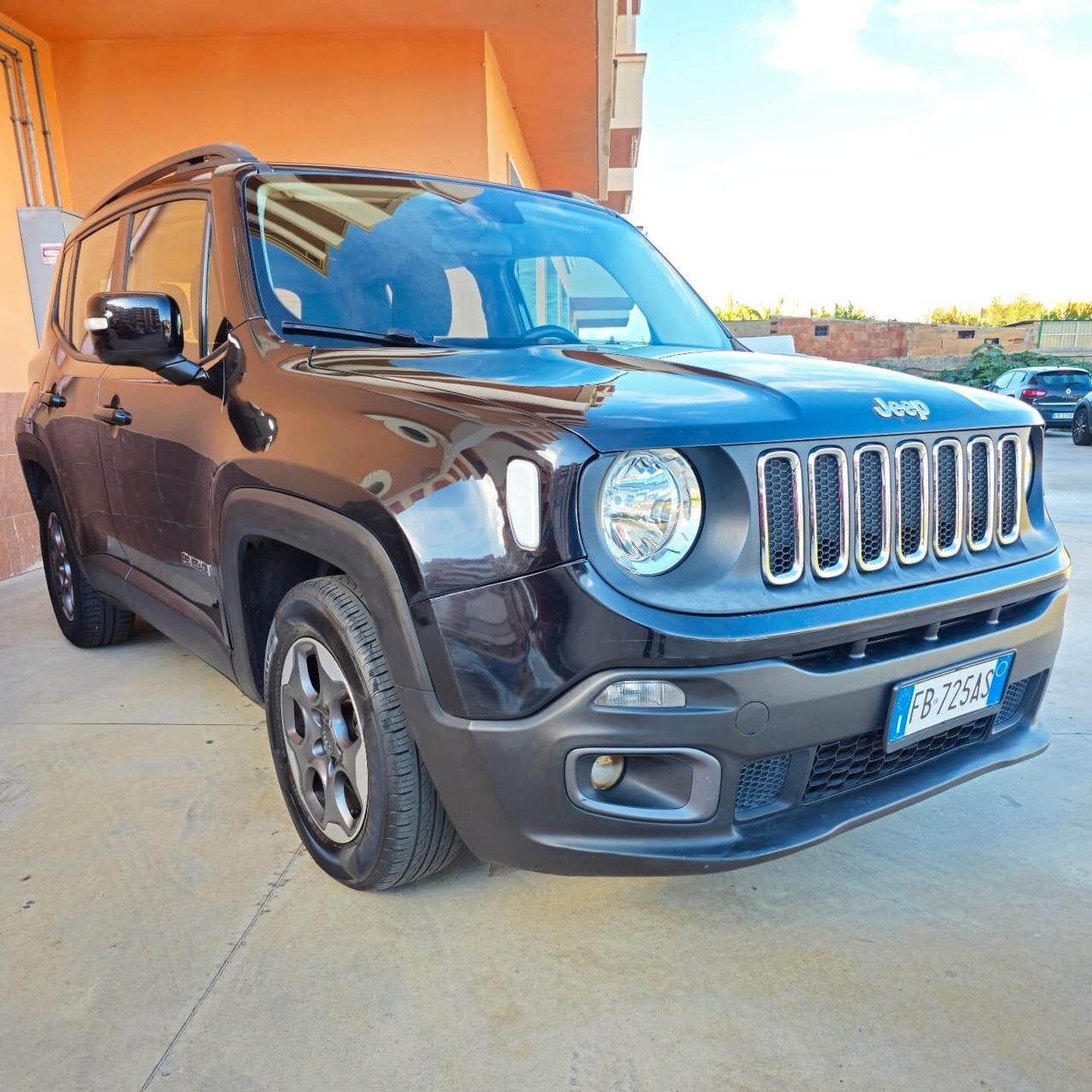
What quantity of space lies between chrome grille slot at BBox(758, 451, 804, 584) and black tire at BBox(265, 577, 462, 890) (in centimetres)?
80

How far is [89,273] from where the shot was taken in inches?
138

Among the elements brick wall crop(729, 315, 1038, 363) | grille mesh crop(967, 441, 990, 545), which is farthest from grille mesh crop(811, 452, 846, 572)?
brick wall crop(729, 315, 1038, 363)

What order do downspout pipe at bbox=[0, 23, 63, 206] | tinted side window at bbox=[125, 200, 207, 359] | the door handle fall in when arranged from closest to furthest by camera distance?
tinted side window at bbox=[125, 200, 207, 359] < the door handle < downspout pipe at bbox=[0, 23, 63, 206]

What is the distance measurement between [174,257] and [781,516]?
216 centimetres

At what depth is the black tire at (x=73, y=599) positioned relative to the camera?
388 cm

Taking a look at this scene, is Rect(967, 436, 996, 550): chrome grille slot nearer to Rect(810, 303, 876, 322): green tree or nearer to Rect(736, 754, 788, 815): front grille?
Rect(736, 754, 788, 815): front grille

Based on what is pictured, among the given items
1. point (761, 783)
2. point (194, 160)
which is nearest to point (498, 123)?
point (194, 160)

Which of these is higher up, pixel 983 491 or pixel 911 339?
pixel 983 491

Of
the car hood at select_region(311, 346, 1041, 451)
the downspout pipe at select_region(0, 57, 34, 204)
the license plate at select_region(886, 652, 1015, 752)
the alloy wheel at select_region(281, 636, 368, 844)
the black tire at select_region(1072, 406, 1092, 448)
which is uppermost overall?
the downspout pipe at select_region(0, 57, 34, 204)

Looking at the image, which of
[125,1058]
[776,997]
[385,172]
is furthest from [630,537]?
[385,172]

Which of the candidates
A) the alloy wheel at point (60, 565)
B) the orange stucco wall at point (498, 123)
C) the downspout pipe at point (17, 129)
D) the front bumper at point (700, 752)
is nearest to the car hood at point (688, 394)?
the front bumper at point (700, 752)

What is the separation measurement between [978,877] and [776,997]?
2.37 feet

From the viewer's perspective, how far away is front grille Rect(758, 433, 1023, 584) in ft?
5.37

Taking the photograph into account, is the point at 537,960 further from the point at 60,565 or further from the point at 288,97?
the point at 288,97
